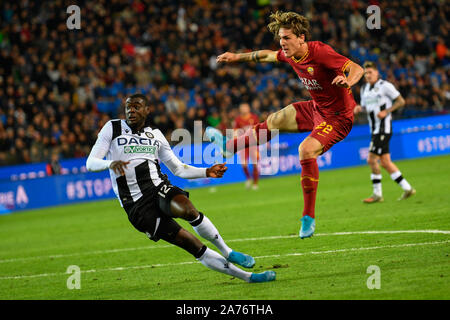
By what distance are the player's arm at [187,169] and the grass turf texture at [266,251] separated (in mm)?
1216

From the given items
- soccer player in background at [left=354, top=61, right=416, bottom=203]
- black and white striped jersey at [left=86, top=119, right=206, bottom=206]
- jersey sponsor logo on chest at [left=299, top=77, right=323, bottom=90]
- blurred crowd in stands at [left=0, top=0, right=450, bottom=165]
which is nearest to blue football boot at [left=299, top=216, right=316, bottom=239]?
black and white striped jersey at [left=86, top=119, right=206, bottom=206]

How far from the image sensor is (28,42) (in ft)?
82.7

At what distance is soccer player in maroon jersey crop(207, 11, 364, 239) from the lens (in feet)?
27.0

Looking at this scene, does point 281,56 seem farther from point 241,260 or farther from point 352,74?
point 241,260

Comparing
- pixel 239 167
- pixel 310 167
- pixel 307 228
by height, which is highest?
pixel 310 167

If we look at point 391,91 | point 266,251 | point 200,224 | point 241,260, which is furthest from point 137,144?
point 391,91

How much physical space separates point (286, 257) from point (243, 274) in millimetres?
1641

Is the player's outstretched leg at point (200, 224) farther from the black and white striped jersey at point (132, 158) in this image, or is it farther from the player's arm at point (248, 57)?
the player's arm at point (248, 57)

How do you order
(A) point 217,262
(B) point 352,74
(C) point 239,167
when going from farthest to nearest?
(C) point 239,167 → (B) point 352,74 → (A) point 217,262

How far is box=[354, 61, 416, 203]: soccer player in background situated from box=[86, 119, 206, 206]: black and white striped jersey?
281 inches

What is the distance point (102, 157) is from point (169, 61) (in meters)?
19.7

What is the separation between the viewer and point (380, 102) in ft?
46.7

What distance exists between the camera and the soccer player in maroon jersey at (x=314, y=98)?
27.0ft
